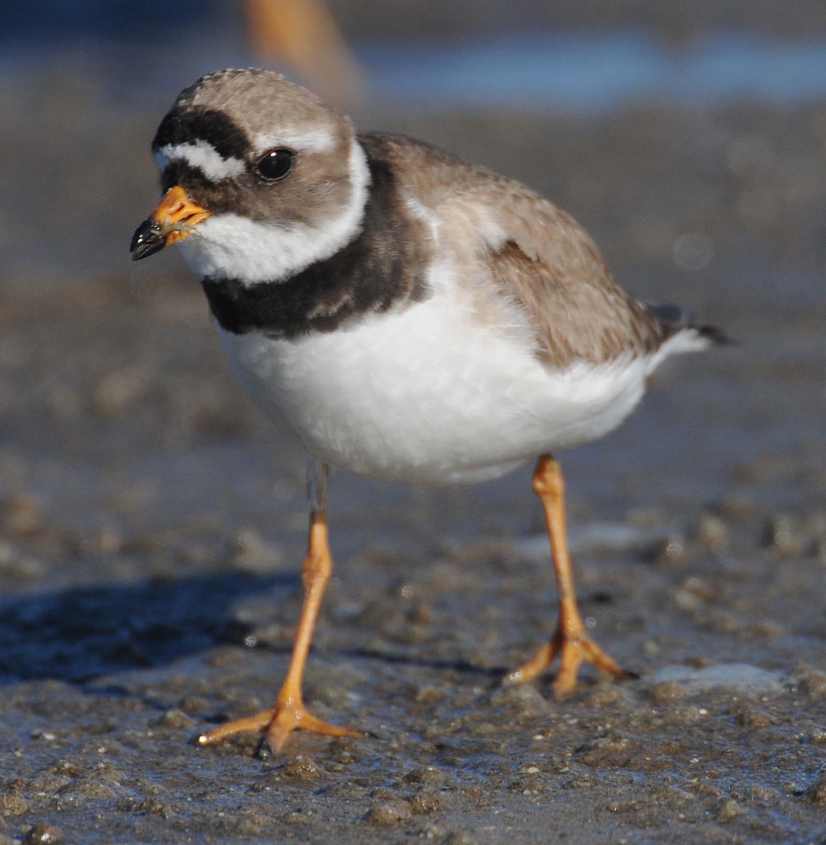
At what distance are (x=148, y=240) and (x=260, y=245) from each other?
0.28 m

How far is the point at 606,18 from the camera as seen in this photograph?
15609mm

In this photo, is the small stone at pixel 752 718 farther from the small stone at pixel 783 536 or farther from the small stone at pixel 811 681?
the small stone at pixel 783 536

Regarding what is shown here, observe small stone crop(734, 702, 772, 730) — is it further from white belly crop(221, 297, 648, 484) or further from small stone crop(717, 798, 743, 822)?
white belly crop(221, 297, 648, 484)

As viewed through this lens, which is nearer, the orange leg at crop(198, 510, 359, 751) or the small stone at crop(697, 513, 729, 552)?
the orange leg at crop(198, 510, 359, 751)

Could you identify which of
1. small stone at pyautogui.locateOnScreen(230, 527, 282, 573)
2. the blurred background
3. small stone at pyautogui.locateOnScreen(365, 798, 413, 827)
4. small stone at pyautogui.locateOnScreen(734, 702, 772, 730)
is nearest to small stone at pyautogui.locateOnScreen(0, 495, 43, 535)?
the blurred background

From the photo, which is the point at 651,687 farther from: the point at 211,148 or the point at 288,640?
the point at 211,148

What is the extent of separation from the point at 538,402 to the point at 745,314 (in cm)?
439

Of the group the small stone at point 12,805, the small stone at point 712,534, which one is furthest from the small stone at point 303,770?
the small stone at point 712,534

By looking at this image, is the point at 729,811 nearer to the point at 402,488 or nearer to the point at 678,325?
the point at 678,325

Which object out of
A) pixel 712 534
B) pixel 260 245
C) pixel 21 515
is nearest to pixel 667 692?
pixel 712 534

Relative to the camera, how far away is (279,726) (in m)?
4.73

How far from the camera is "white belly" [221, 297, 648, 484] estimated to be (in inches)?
169

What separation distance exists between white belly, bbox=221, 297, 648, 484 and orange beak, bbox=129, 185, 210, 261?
340 millimetres

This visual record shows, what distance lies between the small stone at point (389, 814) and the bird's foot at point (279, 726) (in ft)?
1.98
